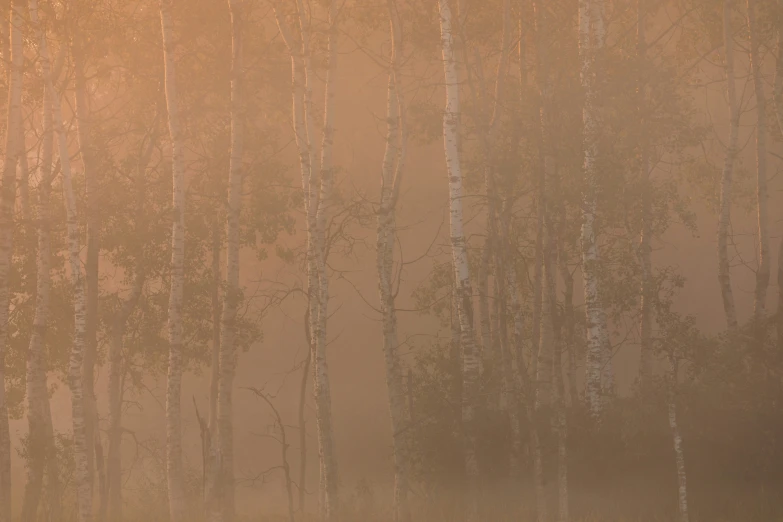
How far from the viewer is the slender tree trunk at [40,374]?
1823 cm

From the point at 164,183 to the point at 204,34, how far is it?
4.33 metres

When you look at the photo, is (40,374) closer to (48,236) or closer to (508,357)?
(48,236)

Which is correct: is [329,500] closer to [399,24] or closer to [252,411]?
[399,24]

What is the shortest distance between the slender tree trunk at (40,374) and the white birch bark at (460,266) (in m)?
8.55

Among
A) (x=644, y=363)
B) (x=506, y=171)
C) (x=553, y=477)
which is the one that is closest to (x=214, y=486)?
(x=553, y=477)

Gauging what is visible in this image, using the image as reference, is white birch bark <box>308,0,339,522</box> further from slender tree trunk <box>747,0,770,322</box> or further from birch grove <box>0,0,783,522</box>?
slender tree trunk <box>747,0,770,322</box>

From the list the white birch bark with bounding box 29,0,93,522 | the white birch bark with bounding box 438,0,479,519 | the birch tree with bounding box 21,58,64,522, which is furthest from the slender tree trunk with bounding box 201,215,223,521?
the white birch bark with bounding box 438,0,479,519

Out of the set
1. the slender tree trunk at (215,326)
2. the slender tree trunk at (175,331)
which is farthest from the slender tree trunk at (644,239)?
the slender tree trunk at (215,326)

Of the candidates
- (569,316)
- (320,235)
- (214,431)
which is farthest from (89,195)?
(569,316)

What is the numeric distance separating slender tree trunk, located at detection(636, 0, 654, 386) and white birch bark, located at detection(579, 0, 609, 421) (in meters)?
0.90

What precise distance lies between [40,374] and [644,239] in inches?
547

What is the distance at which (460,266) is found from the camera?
16.2 meters

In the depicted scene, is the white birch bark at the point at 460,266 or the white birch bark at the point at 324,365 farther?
the white birch bark at the point at 324,365

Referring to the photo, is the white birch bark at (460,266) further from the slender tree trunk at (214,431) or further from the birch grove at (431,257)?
the slender tree trunk at (214,431)
